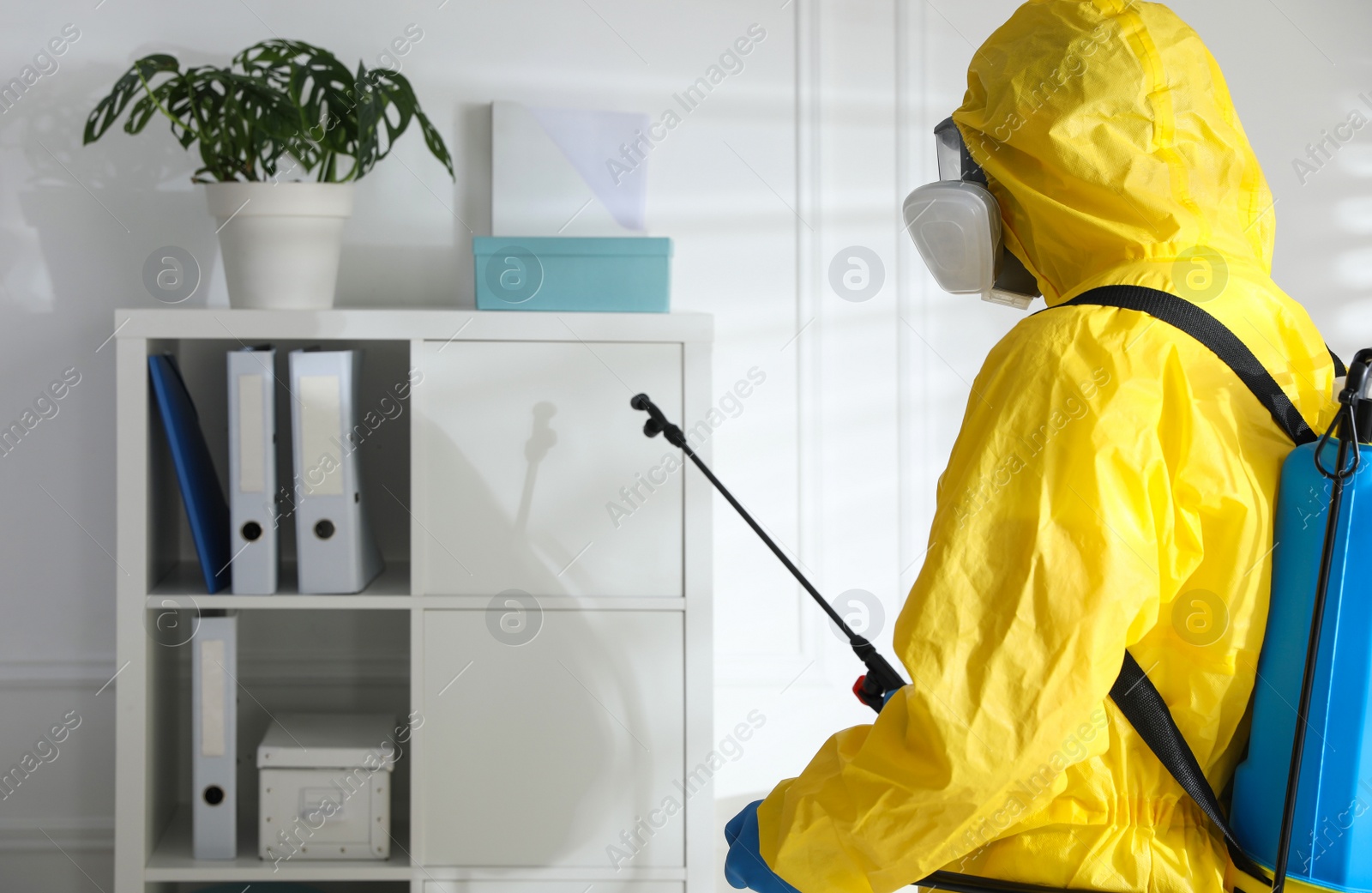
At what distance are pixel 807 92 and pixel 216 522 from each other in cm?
137

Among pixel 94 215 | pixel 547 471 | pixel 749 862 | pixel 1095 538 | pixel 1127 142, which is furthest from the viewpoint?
pixel 94 215

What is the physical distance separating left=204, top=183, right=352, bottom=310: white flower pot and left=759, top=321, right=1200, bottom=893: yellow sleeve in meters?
1.23

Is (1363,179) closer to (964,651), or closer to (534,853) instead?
(964,651)

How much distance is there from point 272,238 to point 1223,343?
4.63ft

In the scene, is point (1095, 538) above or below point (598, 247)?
below

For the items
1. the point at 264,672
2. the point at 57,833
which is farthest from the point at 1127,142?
the point at 57,833

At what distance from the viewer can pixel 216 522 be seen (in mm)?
1765

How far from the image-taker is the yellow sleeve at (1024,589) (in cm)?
79

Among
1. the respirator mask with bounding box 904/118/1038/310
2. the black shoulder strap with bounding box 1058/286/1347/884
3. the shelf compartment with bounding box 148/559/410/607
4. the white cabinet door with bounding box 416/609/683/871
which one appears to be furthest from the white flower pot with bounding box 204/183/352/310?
the black shoulder strap with bounding box 1058/286/1347/884

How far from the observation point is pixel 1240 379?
2.76 feet

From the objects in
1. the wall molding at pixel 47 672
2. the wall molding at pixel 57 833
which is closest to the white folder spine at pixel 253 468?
the wall molding at pixel 47 672

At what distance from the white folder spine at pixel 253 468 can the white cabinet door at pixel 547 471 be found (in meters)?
0.25

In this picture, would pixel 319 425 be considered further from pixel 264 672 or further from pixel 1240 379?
pixel 1240 379

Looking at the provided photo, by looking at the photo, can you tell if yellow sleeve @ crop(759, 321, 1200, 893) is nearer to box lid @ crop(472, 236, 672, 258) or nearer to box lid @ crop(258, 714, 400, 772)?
box lid @ crop(472, 236, 672, 258)
